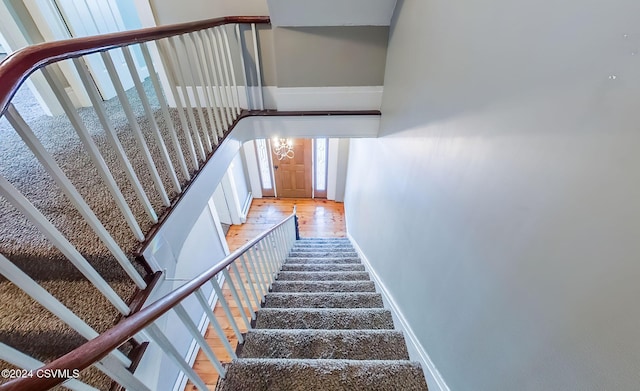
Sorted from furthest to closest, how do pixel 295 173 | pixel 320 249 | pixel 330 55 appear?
pixel 295 173 < pixel 320 249 < pixel 330 55

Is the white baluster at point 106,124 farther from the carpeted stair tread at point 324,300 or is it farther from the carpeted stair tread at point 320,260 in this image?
the carpeted stair tread at point 320,260

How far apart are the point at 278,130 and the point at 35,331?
2.26 metres

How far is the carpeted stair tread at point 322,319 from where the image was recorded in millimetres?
1721

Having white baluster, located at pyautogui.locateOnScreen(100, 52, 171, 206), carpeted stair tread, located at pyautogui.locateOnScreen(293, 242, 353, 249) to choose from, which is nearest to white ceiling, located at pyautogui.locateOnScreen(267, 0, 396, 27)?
white baluster, located at pyautogui.locateOnScreen(100, 52, 171, 206)

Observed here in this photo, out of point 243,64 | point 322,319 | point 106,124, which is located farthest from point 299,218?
point 106,124

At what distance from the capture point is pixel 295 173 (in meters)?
5.89

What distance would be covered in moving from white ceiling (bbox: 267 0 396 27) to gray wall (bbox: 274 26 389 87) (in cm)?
14

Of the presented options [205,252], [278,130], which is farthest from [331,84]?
[205,252]

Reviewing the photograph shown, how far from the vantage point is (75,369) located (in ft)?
1.72

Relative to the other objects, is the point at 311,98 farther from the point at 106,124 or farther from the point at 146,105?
the point at 106,124

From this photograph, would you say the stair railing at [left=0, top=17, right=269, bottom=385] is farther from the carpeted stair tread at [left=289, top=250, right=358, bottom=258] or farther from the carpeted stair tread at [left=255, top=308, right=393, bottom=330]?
the carpeted stair tread at [left=289, top=250, right=358, bottom=258]

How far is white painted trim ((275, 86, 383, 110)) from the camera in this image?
2584 millimetres

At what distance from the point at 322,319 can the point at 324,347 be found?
0.30 meters

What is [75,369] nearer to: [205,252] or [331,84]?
[331,84]
